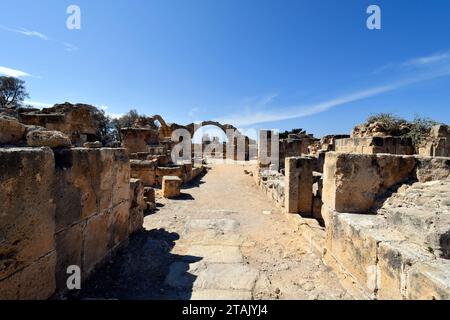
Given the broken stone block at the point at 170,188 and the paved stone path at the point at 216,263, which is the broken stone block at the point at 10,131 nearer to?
the paved stone path at the point at 216,263

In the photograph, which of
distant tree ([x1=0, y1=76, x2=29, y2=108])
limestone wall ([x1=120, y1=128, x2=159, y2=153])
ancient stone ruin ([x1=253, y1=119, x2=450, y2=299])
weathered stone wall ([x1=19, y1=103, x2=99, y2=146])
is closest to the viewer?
ancient stone ruin ([x1=253, y1=119, x2=450, y2=299])

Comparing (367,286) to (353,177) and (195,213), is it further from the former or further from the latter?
(195,213)

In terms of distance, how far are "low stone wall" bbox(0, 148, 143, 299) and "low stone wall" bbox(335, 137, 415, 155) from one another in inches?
273

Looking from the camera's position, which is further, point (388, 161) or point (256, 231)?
point (256, 231)

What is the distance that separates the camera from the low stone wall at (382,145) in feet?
24.1

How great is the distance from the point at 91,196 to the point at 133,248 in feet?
4.30

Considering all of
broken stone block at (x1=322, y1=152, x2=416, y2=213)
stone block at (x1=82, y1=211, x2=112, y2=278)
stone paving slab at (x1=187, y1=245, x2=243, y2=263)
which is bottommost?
stone paving slab at (x1=187, y1=245, x2=243, y2=263)

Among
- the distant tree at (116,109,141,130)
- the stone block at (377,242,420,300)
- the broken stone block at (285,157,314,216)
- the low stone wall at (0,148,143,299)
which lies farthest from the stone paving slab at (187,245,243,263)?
the distant tree at (116,109,141,130)

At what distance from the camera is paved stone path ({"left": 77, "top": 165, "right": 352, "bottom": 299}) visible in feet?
9.14

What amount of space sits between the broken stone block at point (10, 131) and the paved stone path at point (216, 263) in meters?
1.68

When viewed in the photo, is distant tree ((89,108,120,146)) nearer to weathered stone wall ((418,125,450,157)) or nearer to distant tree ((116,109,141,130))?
distant tree ((116,109,141,130))

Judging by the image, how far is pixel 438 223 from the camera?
80.4 inches
